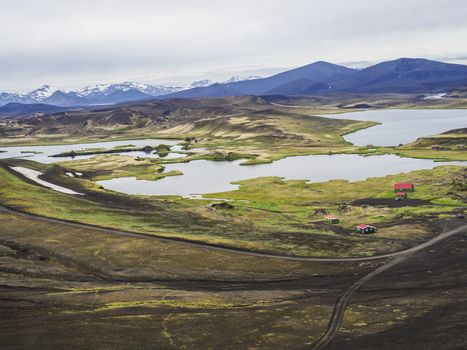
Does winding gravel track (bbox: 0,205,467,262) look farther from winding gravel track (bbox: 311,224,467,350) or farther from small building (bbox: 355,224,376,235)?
small building (bbox: 355,224,376,235)

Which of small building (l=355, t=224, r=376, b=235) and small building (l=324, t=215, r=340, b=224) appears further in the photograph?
small building (l=324, t=215, r=340, b=224)

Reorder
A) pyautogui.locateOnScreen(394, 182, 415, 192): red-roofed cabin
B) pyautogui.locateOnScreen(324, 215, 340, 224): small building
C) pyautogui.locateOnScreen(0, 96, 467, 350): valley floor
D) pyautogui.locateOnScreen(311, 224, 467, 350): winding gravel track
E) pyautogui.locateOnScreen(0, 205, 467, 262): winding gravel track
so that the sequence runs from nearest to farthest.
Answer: pyautogui.locateOnScreen(311, 224, 467, 350): winding gravel track
pyautogui.locateOnScreen(0, 96, 467, 350): valley floor
pyautogui.locateOnScreen(0, 205, 467, 262): winding gravel track
pyautogui.locateOnScreen(324, 215, 340, 224): small building
pyautogui.locateOnScreen(394, 182, 415, 192): red-roofed cabin

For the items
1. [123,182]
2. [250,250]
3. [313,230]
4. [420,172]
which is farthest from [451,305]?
[123,182]

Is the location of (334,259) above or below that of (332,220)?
below

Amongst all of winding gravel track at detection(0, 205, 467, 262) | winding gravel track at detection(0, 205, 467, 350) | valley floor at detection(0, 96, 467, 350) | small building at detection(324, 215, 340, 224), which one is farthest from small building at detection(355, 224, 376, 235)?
winding gravel track at detection(0, 205, 467, 262)

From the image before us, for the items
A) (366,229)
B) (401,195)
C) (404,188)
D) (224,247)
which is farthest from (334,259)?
(404,188)

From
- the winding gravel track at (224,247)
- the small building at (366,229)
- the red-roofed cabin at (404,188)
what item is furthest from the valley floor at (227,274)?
the red-roofed cabin at (404,188)

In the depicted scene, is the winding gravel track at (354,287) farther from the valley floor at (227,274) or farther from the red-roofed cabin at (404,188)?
the red-roofed cabin at (404,188)

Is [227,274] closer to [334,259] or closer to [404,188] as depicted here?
[334,259]

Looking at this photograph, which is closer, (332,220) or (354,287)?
(354,287)
